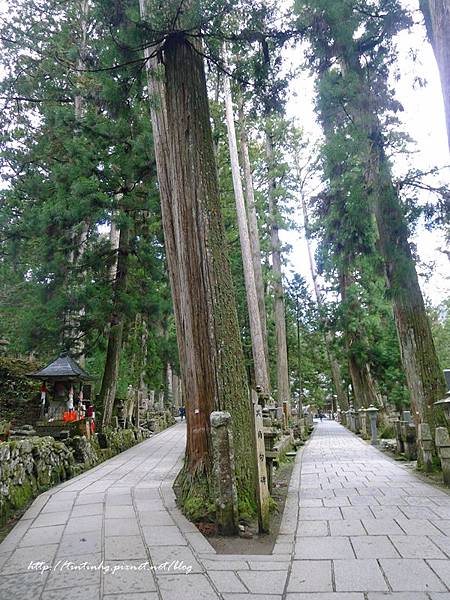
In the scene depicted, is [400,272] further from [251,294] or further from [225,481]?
[251,294]

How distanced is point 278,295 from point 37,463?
37.9 ft

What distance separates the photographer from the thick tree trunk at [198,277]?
177 inches

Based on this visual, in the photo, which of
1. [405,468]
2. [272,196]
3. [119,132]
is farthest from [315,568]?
[272,196]

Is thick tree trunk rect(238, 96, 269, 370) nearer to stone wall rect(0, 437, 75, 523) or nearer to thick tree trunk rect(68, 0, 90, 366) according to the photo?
thick tree trunk rect(68, 0, 90, 366)

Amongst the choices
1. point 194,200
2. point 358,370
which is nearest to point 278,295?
point 358,370

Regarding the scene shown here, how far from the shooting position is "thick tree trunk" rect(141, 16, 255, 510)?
4.50 m

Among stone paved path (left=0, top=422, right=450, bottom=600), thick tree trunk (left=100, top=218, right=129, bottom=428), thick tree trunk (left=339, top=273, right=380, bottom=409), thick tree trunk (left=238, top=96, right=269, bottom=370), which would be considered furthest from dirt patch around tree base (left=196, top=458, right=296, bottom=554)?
thick tree trunk (left=339, top=273, right=380, bottom=409)

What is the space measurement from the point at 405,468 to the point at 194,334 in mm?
4614

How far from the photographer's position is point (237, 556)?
10.0 feet

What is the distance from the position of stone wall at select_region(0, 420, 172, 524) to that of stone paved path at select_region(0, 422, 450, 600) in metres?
0.29

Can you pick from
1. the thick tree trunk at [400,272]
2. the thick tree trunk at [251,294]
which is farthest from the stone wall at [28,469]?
the thick tree trunk at [251,294]

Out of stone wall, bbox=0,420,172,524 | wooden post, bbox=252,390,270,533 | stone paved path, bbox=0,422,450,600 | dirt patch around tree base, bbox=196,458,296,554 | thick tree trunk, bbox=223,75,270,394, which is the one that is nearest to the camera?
stone paved path, bbox=0,422,450,600

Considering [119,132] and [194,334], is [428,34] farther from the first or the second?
[119,132]

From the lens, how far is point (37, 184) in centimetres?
1101
